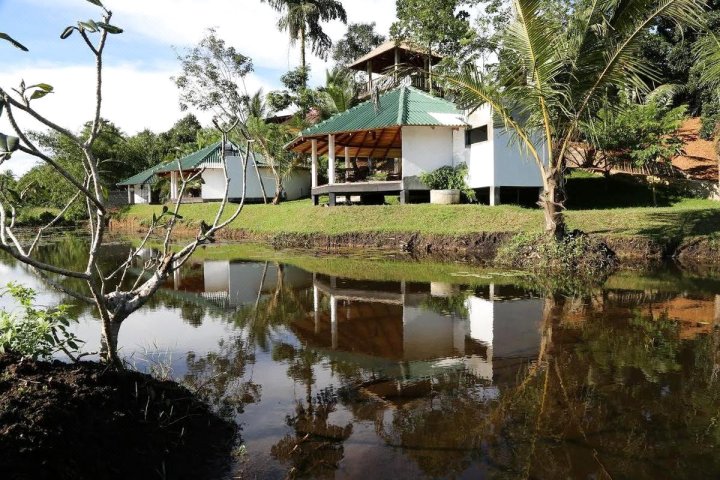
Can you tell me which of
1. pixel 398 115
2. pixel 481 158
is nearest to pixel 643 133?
pixel 481 158

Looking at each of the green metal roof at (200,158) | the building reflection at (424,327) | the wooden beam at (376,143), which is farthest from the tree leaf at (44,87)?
the green metal roof at (200,158)

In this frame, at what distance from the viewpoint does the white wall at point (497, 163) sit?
18500 mm

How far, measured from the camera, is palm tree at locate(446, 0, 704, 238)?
10727 millimetres

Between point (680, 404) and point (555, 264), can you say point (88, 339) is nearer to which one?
point (680, 404)

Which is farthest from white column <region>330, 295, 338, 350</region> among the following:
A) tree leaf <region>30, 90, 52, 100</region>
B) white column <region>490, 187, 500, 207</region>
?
white column <region>490, 187, 500, 207</region>

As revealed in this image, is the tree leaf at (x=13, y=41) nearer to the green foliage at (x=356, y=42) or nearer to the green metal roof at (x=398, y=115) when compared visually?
the green metal roof at (x=398, y=115)

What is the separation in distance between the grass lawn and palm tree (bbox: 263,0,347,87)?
15878 millimetres

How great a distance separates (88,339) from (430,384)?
4468 mm

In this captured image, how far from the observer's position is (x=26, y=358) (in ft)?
12.1

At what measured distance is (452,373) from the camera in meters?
5.37

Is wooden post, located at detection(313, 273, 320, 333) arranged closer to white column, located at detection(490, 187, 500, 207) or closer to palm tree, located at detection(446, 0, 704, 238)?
palm tree, located at detection(446, 0, 704, 238)

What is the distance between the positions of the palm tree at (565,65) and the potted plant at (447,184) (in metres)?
7.08

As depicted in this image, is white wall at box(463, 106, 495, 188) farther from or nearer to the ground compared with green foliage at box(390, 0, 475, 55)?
nearer to the ground

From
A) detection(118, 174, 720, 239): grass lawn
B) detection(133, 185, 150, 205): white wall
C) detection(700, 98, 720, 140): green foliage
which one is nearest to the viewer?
detection(118, 174, 720, 239): grass lawn
